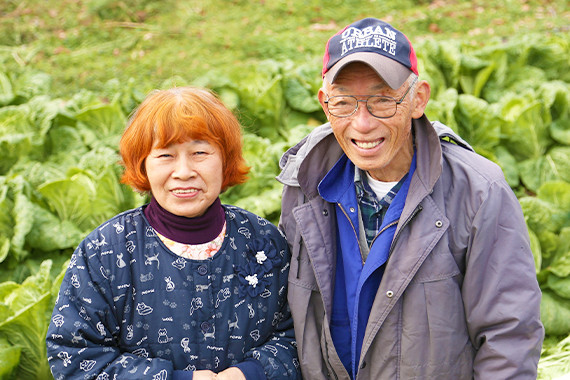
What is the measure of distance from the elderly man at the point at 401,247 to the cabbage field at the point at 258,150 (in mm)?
733

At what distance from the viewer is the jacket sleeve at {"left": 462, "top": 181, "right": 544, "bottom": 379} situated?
2.34 m

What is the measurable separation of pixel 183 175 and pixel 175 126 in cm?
18

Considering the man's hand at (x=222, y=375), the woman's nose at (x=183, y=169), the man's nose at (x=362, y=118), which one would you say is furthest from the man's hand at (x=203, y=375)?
the man's nose at (x=362, y=118)

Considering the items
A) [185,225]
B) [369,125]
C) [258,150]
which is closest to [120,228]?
[185,225]

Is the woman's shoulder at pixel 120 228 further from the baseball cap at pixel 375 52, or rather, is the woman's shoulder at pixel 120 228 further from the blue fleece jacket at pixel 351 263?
the baseball cap at pixel 375 52

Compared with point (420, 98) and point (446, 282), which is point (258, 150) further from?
point (446, 282)

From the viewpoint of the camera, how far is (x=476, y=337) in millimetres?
2486

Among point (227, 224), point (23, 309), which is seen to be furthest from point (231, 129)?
point (23, 309)

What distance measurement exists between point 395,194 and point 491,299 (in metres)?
0.54

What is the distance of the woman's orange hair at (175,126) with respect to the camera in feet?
7.76

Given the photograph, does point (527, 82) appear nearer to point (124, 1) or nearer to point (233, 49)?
point (233, 49)

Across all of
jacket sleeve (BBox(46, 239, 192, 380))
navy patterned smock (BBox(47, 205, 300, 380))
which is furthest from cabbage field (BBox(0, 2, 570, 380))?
jacket sleeve (BBox(46, 239, 192, 380))

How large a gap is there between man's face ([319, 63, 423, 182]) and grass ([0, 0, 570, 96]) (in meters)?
5.60

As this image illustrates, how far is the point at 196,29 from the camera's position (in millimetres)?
9328
